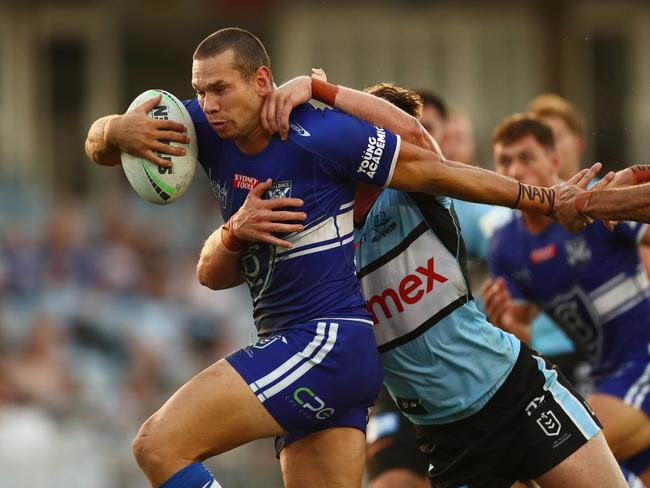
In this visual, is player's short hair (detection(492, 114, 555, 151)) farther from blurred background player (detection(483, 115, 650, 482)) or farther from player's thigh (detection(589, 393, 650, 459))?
player's thigh (detection(589, 393, 650, 459))

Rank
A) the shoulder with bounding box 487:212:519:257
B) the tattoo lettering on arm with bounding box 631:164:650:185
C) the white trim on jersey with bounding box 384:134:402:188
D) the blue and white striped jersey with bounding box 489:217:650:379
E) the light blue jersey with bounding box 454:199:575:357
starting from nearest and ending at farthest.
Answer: the white trim on jersey with bounding box 384:134:402:188 → the tattoo lettering on arm with bounding box 631:164:650:185 → the blue and white striped jersey with bounding box 489:217:650:379 → the shoulder with bounding box 487:212:519:257 → the light blue jersey with bounding box 454:199:575:357

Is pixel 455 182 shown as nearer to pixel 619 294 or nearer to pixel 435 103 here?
pixel 619 294

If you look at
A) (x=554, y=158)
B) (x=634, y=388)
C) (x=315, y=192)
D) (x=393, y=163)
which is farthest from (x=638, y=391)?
(x=315, y=192)

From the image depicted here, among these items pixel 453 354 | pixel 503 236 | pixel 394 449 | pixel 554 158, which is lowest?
pixel 394 449

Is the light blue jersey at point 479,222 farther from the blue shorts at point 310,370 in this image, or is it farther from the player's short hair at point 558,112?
the blue shorts at point 310,370

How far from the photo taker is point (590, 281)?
303 inches

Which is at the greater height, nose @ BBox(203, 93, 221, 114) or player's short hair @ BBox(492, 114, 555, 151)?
nose @ BBox(203, 93, 221, 114)

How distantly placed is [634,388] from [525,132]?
1596mm

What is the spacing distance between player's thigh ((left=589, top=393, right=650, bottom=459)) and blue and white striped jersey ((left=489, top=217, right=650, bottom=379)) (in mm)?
361

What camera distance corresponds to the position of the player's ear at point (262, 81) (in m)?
5.76

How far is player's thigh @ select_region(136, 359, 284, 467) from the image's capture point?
5.45m

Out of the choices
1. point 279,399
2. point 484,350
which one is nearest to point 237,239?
point 279,399

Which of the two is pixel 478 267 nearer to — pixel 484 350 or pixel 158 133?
pixel 484 350

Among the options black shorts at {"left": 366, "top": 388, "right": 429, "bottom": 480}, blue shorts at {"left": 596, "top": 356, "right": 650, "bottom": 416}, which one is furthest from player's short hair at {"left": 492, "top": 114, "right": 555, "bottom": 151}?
black shorts at {"left": 366, "top": 388, "right": 429, "bottom": 480}
